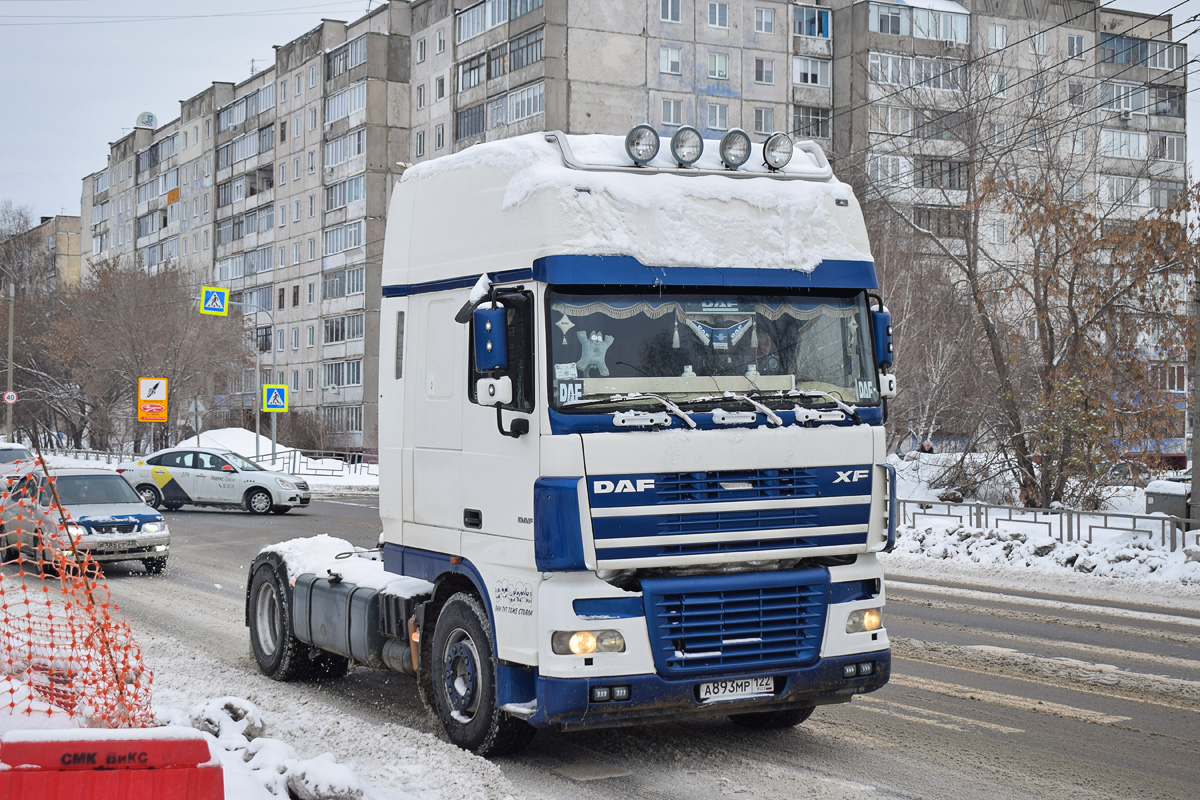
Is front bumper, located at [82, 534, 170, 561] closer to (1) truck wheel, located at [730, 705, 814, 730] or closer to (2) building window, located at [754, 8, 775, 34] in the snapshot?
(1) truck wheel, located at [730, 705, 814, 730]

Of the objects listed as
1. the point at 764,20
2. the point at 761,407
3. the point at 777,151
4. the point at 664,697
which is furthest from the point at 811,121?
the point at 664,697

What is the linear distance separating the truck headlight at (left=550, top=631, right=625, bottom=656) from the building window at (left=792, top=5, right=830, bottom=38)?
2670 inches

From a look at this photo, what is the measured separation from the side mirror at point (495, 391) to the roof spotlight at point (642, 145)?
61.7 inches

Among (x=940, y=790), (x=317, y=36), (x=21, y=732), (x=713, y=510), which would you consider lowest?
(x=940, y=790)

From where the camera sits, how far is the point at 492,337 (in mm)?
6742

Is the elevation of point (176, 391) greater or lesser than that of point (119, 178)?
lesser

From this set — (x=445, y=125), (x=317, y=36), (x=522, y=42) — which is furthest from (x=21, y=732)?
→ (x=317, y=36)

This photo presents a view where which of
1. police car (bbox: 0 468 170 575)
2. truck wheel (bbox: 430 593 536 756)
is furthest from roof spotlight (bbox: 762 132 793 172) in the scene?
police car (bbox: 0 468 170 575)

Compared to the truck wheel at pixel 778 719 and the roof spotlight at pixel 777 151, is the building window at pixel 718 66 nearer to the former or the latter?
the roof spotlight at pixel 777 151

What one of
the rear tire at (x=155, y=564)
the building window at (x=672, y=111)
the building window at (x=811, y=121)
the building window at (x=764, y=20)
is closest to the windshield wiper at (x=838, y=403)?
the rear tire at (x=155, y=564)

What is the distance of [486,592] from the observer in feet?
23.5

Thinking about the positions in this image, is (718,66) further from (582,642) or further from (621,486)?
(582,642)

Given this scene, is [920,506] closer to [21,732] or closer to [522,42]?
[21,732]

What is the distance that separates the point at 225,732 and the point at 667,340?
3145mm
